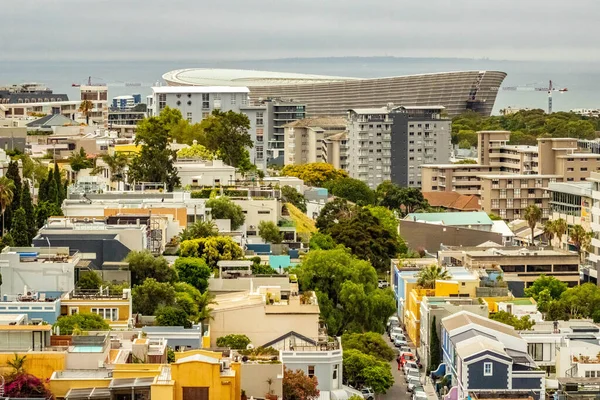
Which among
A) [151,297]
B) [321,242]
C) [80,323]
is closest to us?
[80,323]

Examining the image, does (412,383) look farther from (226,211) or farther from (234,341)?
(226,211)

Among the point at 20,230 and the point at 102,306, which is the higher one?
the point at 20,230

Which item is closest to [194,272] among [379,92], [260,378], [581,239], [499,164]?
[260,378]

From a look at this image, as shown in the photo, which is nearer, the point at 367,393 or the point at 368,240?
the point at 367,393

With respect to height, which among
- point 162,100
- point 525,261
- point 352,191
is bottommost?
point 525,261

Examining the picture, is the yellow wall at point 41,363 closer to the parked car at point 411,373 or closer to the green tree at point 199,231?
the parked car at point 411,373

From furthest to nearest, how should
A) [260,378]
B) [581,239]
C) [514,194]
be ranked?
[514,194]
[581,239]
[260,378]
